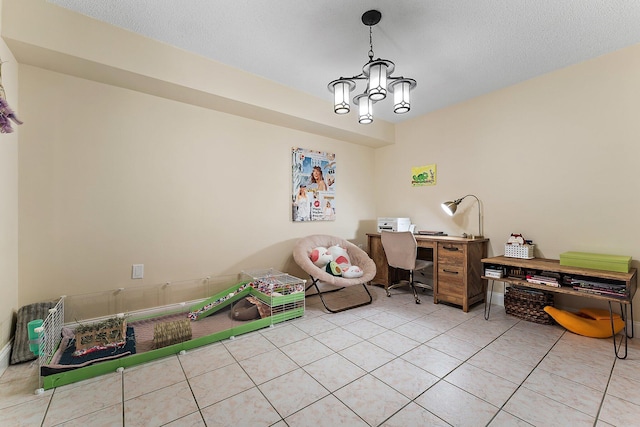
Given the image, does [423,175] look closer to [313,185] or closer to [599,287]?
[313,185]

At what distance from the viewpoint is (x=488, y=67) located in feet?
8.18

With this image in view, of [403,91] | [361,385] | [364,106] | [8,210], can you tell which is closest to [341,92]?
[364,106]

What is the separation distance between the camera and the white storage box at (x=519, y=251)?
2.58 metres

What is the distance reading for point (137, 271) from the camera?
93.0 inches

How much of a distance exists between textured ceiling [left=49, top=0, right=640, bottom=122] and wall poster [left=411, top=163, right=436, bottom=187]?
123 cm

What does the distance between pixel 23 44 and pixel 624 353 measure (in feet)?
15.3

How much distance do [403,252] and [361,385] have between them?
5.91 feet

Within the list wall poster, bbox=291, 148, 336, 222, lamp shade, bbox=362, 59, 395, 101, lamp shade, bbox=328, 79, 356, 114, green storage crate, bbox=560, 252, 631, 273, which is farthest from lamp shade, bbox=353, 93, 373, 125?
green storage crate, bbox=560, 252, 631, 273

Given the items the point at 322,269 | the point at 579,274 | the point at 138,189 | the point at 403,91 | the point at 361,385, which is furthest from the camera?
the point at 322,269

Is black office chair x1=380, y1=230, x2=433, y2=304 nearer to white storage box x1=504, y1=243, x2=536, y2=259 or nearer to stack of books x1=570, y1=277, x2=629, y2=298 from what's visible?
white storage box x1=504, y1=243, x2=536, y2=259

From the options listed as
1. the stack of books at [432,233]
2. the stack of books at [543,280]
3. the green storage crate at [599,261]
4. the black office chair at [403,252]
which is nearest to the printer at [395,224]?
the stack of books at [432,233]

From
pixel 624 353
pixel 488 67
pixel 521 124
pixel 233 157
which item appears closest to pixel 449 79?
pixel 488 67

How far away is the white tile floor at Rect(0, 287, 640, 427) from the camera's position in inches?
51.3

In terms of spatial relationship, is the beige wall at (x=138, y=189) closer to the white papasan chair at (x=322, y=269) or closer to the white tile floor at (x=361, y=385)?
the white papasan chair at (x=322, y=269)
